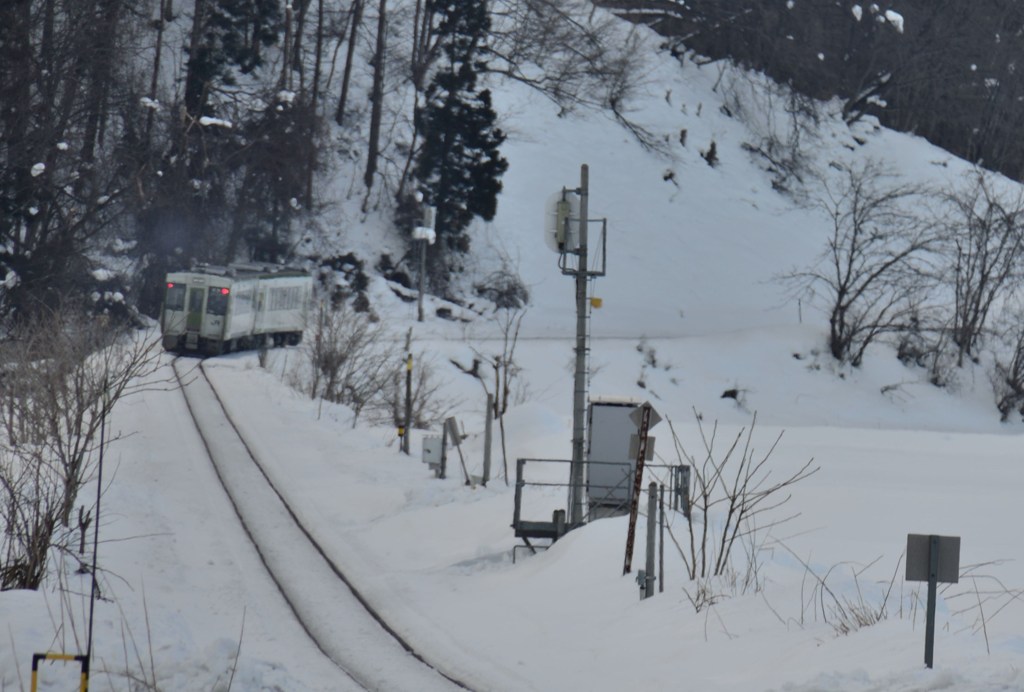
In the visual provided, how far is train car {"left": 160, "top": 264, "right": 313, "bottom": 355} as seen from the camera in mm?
40969

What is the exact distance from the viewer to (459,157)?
53.7 m

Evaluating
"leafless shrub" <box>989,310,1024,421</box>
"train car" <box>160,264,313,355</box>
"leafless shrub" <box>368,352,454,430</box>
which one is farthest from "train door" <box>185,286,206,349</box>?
"leafless shrub" <box>989,310,1024,421</box>

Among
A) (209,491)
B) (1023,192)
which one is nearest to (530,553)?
(209,491)

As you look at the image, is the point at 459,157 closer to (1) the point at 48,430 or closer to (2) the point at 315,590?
(1) the point at 48,430

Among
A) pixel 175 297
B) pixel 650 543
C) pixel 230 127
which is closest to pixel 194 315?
pixel 175 297

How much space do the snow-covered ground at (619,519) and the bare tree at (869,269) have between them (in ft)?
3.44

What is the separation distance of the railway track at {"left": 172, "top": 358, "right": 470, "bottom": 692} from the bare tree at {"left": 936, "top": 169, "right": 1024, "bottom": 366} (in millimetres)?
33633

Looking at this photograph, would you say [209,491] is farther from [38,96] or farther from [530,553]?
[38,96]

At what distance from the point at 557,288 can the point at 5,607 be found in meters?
45.6

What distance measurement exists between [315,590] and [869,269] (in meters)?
38.9

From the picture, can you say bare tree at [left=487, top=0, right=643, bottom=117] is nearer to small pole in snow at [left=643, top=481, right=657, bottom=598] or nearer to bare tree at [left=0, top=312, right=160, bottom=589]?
bare tree at [left=0, top=312, right=160, bottom=589]

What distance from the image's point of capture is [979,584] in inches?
867

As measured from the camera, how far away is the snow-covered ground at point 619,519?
11.7m

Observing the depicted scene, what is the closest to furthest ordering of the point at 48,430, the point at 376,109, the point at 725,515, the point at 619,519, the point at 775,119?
1. the point at 619,519
2. the point at 48,430
3. the point at 725,515
4. the point at 376,109
5. the point at 775,119
